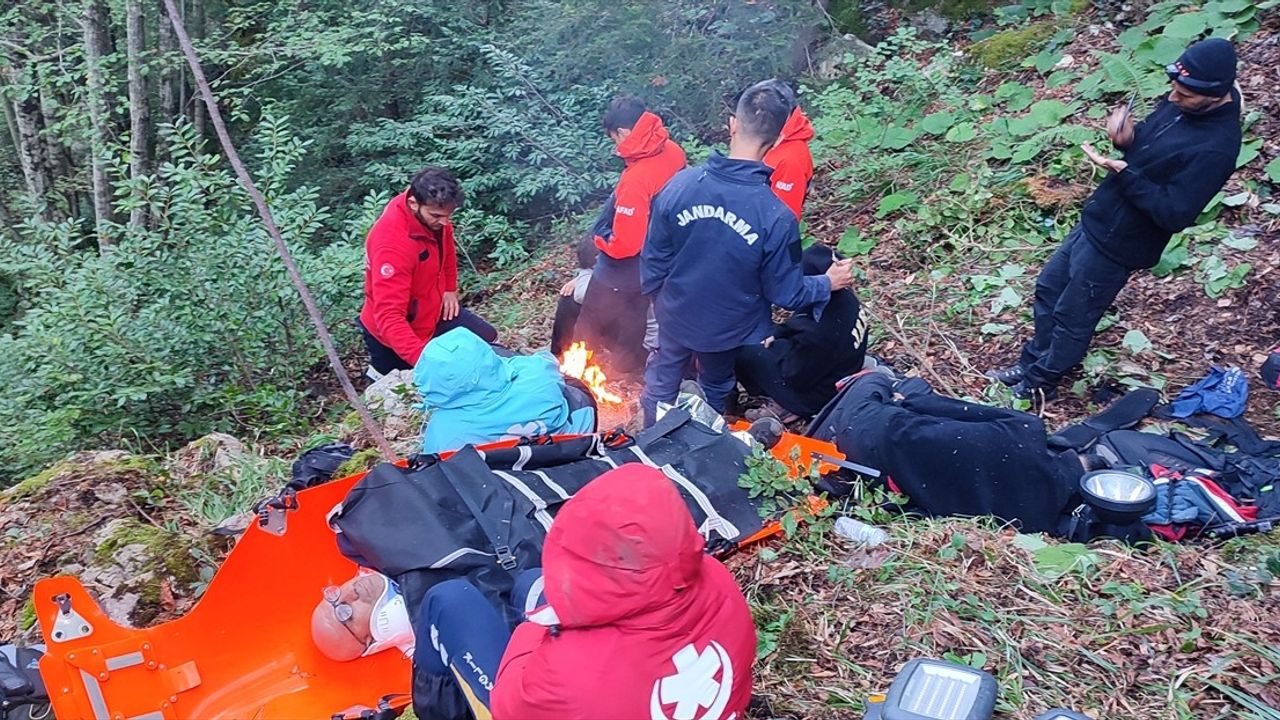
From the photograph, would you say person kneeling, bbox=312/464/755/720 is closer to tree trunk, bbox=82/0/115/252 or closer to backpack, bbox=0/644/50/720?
backpack, bbox=0/644/50/720

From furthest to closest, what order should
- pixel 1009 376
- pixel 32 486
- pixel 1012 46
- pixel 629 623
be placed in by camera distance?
pixel 1012 46
pixel 1009 376
pixel 32 486
pixel 629 623

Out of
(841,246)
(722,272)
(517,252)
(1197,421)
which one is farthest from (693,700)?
(517,252)

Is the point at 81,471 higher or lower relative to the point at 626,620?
lower

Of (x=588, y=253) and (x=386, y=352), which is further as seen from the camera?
(x=588, y=253)

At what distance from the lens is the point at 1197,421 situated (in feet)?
15.4

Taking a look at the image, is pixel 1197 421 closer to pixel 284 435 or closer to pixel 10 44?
pixel 284 435

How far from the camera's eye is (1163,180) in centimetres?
455

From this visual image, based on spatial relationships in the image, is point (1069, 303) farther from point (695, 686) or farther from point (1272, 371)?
point (695, 686)

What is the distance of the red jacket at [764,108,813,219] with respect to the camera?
5840 mm

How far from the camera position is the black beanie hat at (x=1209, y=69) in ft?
14.0

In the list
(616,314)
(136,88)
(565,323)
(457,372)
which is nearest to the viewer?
(457,372)

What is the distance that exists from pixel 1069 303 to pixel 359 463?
4.09 metres

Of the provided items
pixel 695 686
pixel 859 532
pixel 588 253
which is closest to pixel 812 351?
pixel 859 532

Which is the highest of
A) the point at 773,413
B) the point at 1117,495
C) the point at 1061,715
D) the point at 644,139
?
the point at 644,139
